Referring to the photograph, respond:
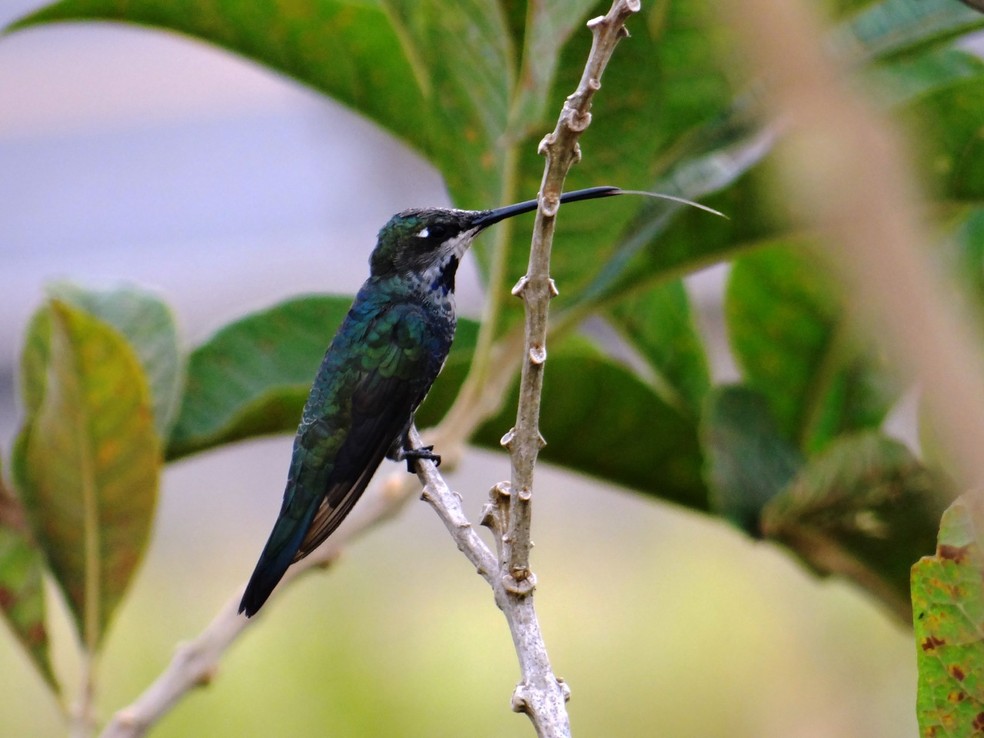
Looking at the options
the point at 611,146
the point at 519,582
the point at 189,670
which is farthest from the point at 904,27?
the point at 189,670

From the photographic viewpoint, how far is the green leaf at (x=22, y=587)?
5.78ft

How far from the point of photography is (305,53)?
6.62ft

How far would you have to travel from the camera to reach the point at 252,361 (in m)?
2.00

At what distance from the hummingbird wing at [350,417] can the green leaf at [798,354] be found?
31.3 inches

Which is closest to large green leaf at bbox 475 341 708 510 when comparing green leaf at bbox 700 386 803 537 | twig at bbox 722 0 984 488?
green leaf at bbox 700 386 803 537

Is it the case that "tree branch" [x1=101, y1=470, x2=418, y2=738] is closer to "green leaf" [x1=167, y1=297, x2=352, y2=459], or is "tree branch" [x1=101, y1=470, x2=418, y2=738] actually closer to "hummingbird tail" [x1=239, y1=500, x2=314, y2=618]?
"hummingbird tail" [x1=239, y1=500, x2=314, y2=618]

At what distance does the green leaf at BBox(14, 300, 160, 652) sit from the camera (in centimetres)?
172

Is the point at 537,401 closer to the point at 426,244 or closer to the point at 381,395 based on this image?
the point at 381,395

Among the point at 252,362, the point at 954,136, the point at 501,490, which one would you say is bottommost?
the point at 501,490

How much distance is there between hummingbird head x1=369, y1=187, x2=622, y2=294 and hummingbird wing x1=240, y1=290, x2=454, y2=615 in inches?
4.3

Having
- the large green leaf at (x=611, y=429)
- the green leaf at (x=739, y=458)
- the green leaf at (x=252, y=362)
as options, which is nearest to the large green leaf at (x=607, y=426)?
the large green leaf at (x=611, y=429)

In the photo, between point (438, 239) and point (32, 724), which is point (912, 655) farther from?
point (32, 724)

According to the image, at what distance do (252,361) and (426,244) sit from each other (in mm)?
468

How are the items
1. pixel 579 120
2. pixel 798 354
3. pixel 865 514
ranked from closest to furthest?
pixel 579 120, pixel 865 514, pixel 798 354
